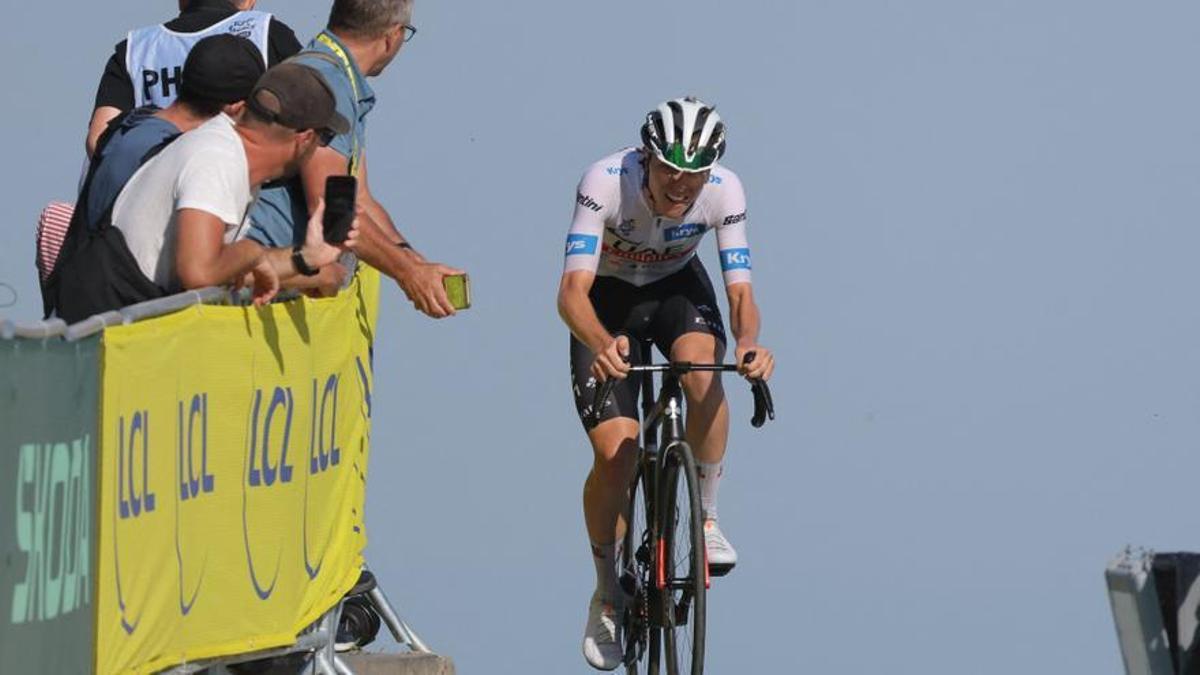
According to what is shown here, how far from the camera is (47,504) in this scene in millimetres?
5430

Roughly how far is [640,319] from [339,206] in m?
2.89

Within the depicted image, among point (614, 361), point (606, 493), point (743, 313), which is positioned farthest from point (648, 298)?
point (614, 361)

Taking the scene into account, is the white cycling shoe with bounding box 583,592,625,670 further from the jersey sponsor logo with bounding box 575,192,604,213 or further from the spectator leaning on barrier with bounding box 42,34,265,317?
the spectator leaning on barrier with bounding box 42,34,265,317

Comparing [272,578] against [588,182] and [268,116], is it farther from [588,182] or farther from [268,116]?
[588,182]

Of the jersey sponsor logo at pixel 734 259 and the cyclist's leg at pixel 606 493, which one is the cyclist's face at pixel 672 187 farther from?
the cyclist's leg at pixel 606 493

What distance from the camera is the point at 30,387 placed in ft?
17.5

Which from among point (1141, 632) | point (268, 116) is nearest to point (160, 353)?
point (268, 116)

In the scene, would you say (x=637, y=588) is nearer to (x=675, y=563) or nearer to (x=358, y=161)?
(x=675, y=563)

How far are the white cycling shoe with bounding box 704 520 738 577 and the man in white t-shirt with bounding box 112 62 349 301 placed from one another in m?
2.67

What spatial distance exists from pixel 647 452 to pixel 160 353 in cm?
369

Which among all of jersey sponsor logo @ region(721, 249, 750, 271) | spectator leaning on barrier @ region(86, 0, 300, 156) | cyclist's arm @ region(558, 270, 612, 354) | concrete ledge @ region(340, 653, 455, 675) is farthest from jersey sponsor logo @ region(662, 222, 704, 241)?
concrete ledge @ region(340, 653, 455, 675)

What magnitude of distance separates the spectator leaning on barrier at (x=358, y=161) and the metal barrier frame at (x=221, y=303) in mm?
313

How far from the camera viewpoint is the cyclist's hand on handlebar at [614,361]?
29.3 feet

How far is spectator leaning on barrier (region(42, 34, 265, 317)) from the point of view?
730 centimetres
